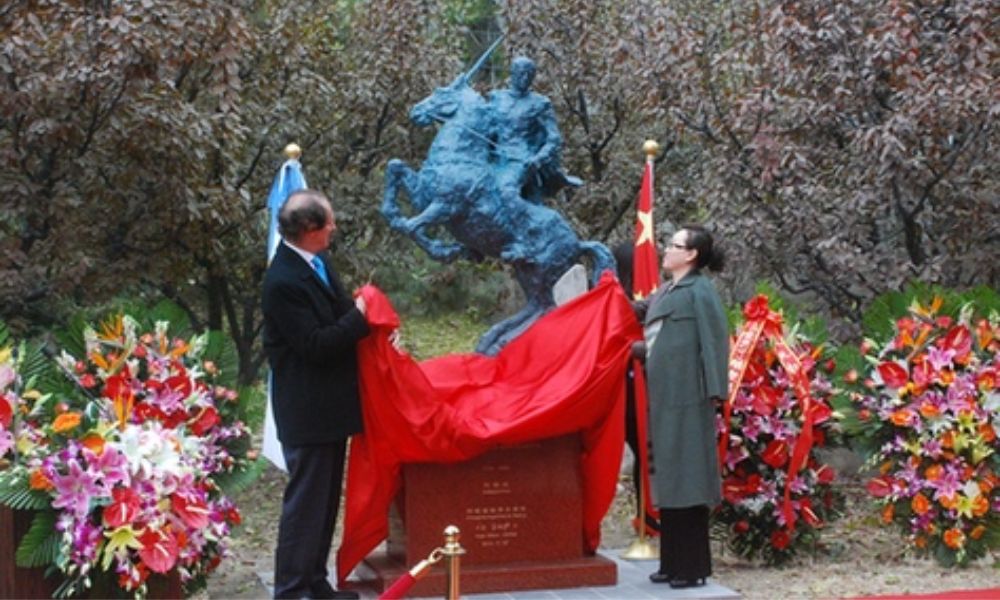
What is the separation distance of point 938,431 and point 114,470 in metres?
3.83

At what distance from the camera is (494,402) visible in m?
6.35

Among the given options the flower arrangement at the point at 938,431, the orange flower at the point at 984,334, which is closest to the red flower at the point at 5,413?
the flower arrangement at the point at 938,431

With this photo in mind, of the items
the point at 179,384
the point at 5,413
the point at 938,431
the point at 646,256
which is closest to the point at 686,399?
the point at 646,256

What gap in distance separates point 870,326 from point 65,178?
4.60m

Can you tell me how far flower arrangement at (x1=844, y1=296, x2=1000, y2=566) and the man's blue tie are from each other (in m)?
2.78

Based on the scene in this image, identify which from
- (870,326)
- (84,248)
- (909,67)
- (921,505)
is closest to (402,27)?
(84,248)

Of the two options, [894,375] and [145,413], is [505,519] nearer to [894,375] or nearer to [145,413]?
[145,413]

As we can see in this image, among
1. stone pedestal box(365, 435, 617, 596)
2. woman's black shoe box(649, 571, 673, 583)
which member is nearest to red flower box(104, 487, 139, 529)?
stone pedestal box(365, 435, 617, 596)

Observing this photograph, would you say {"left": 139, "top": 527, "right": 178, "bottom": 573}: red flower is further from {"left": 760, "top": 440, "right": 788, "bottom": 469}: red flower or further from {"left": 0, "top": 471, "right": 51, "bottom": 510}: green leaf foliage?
{"left": 760, "top": 440, "right": 788, "bottom": 469}: red flower

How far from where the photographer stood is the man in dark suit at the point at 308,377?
18.7 feet

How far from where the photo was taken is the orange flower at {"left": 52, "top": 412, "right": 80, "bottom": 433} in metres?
5.64

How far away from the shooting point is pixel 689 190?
10875mm

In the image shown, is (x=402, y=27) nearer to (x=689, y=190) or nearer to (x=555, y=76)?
(x=555, y=76)

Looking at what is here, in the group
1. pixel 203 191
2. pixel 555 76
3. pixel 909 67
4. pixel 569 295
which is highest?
pixel 555 76
